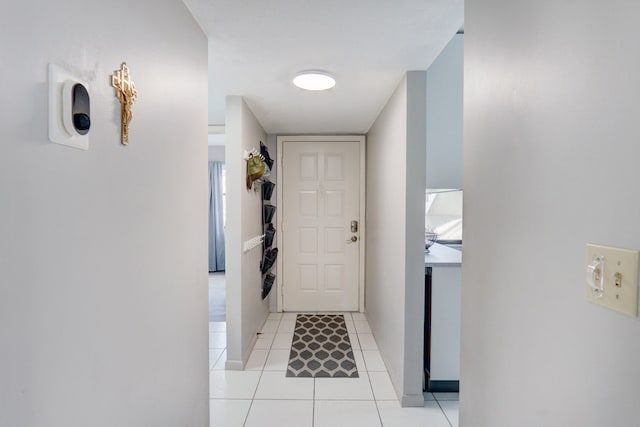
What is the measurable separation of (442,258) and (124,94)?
2236mm

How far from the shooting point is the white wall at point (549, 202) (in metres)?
0.62

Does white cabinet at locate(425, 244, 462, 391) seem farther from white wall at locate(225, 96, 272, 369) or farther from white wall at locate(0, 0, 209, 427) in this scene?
white wall at locate(0, 0, 209, 427)

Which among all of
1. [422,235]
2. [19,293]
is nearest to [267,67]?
[422,235]

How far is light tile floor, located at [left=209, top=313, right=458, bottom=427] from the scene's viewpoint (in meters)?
2.11

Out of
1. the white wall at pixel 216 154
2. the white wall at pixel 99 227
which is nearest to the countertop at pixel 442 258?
the white wall at pixel 99 227

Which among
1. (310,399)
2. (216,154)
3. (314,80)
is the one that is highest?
(216,154)

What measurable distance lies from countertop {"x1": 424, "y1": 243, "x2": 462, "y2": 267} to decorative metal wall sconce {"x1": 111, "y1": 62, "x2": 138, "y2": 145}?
1992mm

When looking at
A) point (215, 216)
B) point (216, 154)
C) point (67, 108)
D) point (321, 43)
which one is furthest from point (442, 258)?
point (216, 154)

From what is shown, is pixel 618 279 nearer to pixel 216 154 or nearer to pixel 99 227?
pixel 99 227

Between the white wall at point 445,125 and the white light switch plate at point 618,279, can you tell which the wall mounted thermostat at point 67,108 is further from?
the white wall at point 445,125

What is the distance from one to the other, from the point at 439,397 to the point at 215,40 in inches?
106

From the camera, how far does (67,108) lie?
0.73 m

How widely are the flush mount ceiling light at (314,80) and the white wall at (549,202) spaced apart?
1091mm

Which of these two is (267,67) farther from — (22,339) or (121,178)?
(22,339)
